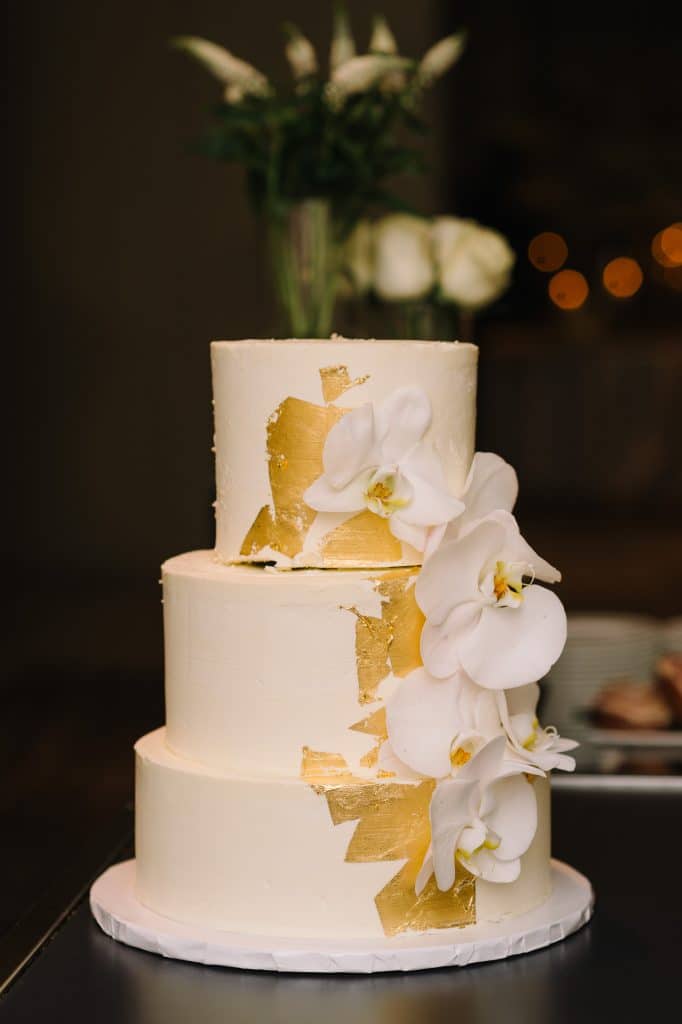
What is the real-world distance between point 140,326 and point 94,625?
151 cm

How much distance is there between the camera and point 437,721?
4.10ft

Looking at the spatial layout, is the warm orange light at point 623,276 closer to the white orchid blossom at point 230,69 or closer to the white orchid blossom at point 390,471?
the white orchid blossom at point 230,69

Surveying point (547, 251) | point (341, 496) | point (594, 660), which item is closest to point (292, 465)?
point (341, 496)

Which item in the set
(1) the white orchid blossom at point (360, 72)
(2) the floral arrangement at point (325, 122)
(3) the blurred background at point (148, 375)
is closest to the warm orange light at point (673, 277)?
(3) the blurred background at point (148, 375)

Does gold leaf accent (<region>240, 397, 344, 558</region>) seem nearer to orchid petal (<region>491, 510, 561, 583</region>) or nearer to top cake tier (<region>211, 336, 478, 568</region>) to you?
top cake tier (<region>211, 336, 478, 568</region>)

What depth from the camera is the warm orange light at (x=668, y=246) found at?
328 inches

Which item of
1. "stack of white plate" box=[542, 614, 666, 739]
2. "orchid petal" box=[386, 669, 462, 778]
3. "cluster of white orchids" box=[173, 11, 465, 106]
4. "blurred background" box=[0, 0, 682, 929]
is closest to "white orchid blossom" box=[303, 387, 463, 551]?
"orchid petal" box=[386, 669, 462, 778]

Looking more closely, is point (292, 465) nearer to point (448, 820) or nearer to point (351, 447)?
point (351, 447)

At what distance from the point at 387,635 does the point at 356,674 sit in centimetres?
4

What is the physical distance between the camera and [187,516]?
6.17 meters

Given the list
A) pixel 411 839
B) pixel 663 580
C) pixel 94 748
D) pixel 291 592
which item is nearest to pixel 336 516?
pixel 291 592

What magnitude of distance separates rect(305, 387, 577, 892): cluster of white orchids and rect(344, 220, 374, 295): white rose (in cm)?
163

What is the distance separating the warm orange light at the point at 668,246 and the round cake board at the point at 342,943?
7.38 metres

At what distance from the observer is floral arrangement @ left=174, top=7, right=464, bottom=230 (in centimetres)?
265
